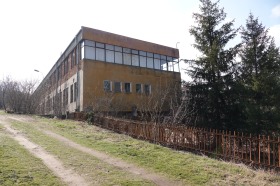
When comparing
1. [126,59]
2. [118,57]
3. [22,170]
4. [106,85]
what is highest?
[118,57]

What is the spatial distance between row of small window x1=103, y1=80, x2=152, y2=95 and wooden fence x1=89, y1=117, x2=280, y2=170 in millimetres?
13584

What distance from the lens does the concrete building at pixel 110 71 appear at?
95.3 ft

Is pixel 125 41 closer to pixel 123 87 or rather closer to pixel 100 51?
pixel 100 51

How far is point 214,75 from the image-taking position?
23484mm

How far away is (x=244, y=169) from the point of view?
8.75 m

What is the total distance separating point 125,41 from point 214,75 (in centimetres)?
1275

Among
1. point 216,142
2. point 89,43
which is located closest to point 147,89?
point 89,43

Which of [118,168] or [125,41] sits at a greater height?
[125,41]

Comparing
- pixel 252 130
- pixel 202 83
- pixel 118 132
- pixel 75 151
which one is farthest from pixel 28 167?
pixel 202 83

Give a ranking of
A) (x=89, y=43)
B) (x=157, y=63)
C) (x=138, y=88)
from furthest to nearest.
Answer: (x=157, y=63) → (x=138, y=88) → (x=89, y=43)

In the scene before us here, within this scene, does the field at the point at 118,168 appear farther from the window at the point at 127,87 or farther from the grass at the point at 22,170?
the window at the point at 127,87

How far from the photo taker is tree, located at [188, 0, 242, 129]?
2270 centimetres

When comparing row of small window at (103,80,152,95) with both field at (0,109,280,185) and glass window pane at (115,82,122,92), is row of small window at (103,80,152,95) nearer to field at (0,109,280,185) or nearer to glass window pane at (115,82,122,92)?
glass window pane at (115,82,122,92)

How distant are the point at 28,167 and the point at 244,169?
259 inches
